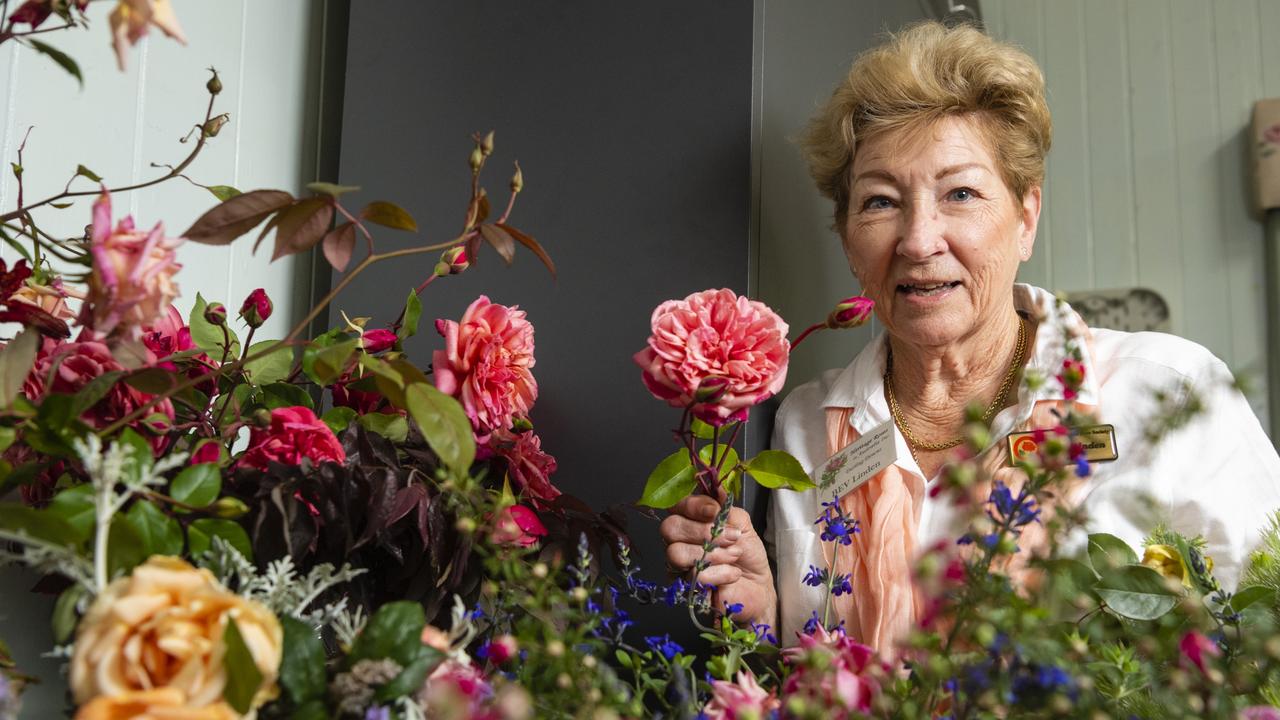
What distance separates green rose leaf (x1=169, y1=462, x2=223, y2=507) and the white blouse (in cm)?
81

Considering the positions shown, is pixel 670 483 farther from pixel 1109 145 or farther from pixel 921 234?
pixel 1109 145

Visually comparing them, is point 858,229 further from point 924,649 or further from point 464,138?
point 924,649

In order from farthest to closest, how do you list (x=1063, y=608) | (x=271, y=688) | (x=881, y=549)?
1. (x=881, y=549)
2. (x=1063, y=608)
3. (x=271, y=688)

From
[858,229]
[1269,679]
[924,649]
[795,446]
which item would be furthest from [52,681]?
[858,229]

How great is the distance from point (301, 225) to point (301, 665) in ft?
1.00

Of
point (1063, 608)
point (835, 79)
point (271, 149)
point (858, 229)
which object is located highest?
point (835, 79)

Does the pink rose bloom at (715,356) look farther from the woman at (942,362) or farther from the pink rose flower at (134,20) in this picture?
the pink rose flower at (134,20)

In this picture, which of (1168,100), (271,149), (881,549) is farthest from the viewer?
(1168,100)

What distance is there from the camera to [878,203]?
4.73 ft

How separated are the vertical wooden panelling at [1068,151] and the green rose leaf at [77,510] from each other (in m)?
2.55

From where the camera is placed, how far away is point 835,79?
1730 millimetres

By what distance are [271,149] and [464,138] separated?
0.31 metres

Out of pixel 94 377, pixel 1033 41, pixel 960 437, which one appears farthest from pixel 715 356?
pixel 1033 41

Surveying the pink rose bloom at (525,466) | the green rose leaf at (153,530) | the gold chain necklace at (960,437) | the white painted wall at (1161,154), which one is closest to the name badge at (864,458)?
the gold chain necklace at (960,437)
